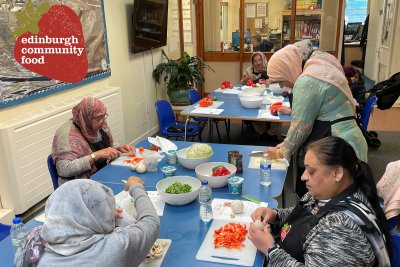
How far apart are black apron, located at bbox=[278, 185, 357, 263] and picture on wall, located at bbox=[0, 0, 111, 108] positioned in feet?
8.63

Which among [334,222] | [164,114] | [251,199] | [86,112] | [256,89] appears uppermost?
[86,112]

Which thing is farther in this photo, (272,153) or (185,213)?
(272,153)

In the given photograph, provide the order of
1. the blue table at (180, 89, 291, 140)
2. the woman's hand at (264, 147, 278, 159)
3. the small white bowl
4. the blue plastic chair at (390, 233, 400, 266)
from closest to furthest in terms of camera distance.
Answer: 1. the blue plastic chair at (390, 233, 400, 266)
2. the small white bowl
3. the woman's hand at (264, 147, 278, 159)
4. the blue table at (180, 89, 291, 140)

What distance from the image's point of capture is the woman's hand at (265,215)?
1.72 metres

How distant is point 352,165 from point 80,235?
1016mm

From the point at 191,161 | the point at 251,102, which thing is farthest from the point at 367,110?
the point at 191,161

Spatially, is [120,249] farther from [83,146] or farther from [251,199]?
[83,146]

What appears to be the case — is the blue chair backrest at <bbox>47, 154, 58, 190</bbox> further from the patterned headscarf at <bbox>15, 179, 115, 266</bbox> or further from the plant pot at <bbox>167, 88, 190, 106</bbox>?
the plant pot at <bbox>167, 88, 190, 106</bbox>

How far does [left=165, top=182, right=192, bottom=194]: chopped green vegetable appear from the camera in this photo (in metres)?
1.91

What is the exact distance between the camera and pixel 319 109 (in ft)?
7.31

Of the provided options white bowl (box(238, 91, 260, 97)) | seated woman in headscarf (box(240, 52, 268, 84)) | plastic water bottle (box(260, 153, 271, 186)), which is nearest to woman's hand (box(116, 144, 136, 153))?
plastic water bottle (box(260, 153, 271, 186))

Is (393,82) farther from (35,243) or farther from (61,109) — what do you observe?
(35,243)

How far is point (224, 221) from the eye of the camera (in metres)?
1.76

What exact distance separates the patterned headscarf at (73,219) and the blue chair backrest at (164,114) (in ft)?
10.1
